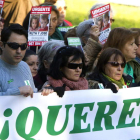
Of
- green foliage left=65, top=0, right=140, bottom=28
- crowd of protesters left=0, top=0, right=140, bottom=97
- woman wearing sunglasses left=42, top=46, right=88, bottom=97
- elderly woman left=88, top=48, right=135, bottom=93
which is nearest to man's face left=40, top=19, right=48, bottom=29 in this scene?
crowd of protesters left=0, top=0, right=140, bottom=97

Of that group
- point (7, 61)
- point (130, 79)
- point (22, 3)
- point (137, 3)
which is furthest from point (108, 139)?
point (137, 3)

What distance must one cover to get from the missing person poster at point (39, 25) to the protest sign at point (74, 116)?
1935mm

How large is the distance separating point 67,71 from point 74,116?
483 millimetres

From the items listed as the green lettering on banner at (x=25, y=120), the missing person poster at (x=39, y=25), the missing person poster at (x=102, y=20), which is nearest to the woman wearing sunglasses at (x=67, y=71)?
the green lettering on banner at (x=25, y=120)

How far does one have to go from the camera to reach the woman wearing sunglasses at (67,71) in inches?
168

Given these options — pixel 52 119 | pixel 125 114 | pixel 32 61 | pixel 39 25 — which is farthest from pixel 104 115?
pixel 39 25

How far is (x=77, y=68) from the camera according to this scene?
14.1 feet

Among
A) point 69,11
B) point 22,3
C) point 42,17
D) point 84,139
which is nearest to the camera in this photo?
point 84,139

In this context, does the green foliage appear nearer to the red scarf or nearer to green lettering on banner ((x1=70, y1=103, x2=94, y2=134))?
the red scarf

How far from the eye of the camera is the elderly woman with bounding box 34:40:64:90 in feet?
16.3

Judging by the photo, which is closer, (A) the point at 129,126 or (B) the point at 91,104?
(B) the point at 91,104

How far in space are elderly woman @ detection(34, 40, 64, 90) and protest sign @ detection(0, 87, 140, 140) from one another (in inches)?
33.2

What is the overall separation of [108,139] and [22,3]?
5058 mm

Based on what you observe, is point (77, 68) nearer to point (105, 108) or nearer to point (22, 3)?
point (105, 108)
